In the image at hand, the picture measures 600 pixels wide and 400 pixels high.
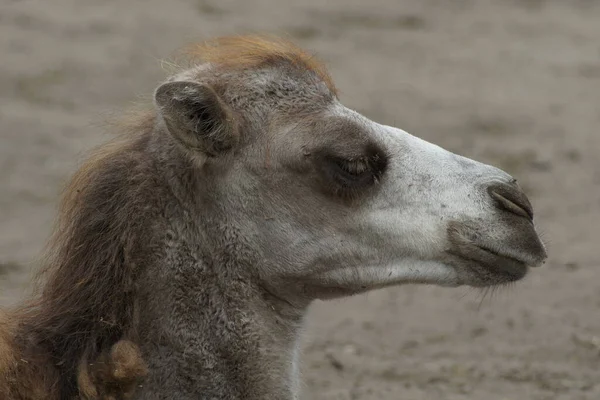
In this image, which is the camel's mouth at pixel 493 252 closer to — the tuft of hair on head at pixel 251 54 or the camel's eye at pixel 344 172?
the camel's eye at pixel 344 172

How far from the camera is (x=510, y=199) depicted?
5.93 metres

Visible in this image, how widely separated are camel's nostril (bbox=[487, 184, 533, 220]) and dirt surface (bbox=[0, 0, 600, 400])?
7.91 ft

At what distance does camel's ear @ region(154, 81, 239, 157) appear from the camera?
5793 mm

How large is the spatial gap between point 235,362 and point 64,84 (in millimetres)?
8572

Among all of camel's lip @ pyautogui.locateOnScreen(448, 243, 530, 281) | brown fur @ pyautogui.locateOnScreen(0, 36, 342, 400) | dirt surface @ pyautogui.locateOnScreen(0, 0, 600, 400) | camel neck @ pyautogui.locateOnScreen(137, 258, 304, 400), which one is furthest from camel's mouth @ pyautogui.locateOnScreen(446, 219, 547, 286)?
dirt surface @ pyautogui.locateOnScreen(0, 0, 600, 400)

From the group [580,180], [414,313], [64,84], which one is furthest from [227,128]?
[64,84]

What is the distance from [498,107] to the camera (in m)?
14.0

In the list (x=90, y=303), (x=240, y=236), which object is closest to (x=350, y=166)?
(x=240, y=236)

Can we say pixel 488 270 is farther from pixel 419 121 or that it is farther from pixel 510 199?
pixel 419 121

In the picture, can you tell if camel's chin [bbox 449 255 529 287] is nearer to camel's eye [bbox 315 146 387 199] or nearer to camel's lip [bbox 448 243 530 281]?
camel's lip [bbox 448 243 530 281]

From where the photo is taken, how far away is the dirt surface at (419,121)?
9.11 metres

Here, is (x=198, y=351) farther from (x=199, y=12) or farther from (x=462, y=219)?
(x=199, y=12)

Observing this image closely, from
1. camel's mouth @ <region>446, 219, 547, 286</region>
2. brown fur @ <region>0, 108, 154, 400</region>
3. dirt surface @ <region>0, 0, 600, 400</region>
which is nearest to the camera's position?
brown fur @ <region>0, 108, 154, 400</region>

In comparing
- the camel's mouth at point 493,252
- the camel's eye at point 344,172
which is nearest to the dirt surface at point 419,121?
the camel's eye at point 344,172
